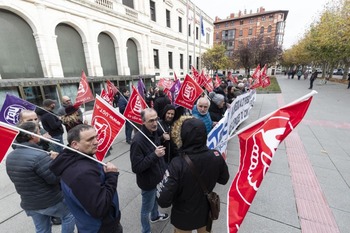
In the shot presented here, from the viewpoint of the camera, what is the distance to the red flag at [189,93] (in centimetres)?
446

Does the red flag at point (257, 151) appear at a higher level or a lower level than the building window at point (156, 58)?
lower

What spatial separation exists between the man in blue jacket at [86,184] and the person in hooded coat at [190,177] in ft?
1.59

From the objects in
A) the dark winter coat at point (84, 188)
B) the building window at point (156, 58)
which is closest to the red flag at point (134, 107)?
the dark winter coat at point (84, 188)

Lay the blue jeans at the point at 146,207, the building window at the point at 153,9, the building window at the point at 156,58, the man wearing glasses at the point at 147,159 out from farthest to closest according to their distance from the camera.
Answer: the building window at the point at 156,58 < the building window at the point at 153,9 < the blue jeans at the point at 146,207 < the man wearing glasses at the point at 147,159

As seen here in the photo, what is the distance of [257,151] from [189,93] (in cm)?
311

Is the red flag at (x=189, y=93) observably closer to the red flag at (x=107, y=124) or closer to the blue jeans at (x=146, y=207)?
the red flag at (x=107, y=124)

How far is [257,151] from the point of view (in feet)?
5.09

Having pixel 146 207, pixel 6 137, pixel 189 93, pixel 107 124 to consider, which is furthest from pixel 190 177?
pixel 189 93

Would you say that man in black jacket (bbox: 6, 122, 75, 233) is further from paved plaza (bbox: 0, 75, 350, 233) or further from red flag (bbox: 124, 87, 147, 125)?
red flag (bbox: 124, 87, 147, 125)

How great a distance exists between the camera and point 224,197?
320 cm

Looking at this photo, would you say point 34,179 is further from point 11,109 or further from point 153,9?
point 153,9

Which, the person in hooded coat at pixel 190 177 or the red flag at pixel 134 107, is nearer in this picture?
the person in hooded coat at pixel 190 177

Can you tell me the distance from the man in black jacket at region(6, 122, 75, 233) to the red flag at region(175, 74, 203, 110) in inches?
123

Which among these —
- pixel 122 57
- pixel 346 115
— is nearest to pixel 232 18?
pixel 122 57
